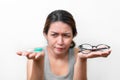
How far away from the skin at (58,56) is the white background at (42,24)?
15 cm

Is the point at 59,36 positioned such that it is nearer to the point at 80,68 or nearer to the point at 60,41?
the point at 60,41

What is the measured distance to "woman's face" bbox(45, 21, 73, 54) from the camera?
1058mm

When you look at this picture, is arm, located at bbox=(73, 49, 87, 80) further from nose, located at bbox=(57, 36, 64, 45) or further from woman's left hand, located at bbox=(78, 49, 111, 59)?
nose, located at bbox=(57, 36, 64, 45)

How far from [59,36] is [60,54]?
114 mm

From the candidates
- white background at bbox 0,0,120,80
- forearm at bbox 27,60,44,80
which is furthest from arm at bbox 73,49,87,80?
white background at bbox 0,0,120,80

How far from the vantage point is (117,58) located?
1.33 m

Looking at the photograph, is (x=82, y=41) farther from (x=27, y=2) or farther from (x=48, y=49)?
(x=27, y=2)

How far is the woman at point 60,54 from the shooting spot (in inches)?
37.3

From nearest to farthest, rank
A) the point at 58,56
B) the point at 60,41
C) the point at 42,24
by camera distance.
A: the point at 60,41, the point at 58,56, the point at 42,24

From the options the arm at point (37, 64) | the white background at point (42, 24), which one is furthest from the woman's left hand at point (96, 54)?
the white background at point (42, 24)

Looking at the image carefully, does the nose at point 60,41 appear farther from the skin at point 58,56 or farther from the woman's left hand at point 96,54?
the woman's left hand at point 96,54

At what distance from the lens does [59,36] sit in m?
1.06

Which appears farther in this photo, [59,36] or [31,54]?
[59,36]

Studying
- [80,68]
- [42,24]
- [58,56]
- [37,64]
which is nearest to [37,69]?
[37,64]
